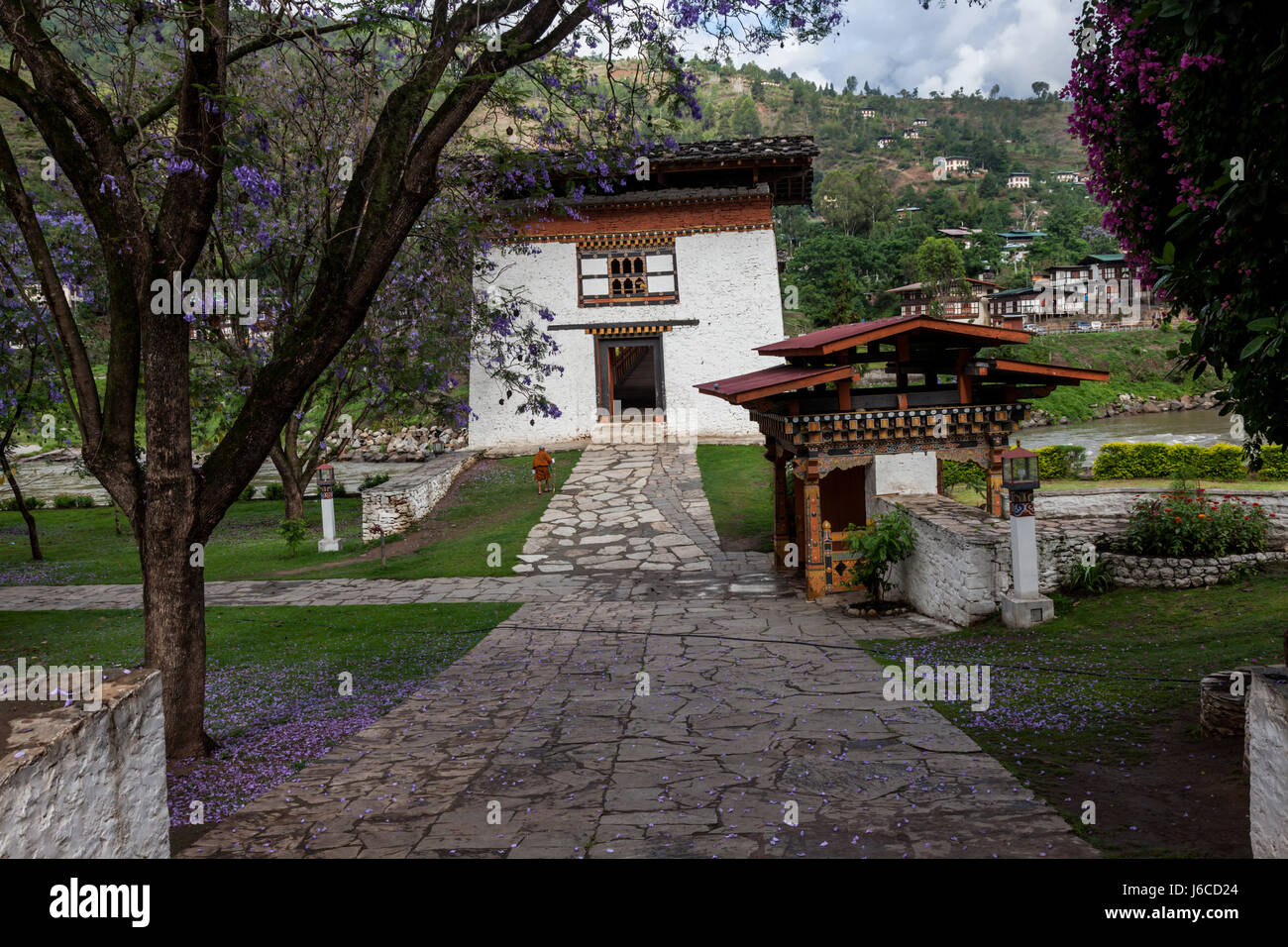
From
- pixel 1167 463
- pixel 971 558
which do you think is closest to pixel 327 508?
pixel 971 558

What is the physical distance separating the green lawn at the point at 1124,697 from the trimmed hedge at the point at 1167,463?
27.6ft

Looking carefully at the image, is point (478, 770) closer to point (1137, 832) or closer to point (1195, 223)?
point (1137, 832)

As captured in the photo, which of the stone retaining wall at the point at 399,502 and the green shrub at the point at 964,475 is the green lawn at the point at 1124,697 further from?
the stone retaining wall at the point at 399,502

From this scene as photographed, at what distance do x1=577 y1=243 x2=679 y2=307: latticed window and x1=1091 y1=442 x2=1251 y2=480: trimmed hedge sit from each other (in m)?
11.0

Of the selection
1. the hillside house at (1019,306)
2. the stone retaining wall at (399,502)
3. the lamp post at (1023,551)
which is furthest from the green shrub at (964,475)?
the hillside house at (1019,306)

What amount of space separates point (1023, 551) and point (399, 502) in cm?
1156

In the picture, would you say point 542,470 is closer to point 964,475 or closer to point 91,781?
point 964,475

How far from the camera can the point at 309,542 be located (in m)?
16.8

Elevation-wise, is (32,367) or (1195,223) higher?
(32,367)

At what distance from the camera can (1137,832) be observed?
4.46 metres

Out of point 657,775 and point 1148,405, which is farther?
point 1148,405

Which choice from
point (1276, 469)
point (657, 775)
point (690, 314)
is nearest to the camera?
point (657, 775)

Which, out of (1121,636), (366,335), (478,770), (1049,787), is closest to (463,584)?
(366,335)
